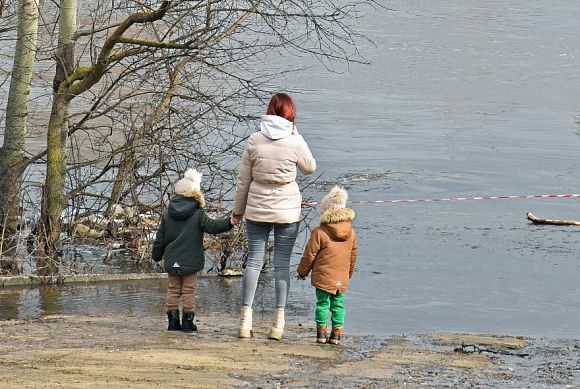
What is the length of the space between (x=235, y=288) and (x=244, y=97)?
1917 mm

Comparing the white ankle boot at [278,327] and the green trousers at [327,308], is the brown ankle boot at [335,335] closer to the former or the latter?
the green trousers at [327,308]

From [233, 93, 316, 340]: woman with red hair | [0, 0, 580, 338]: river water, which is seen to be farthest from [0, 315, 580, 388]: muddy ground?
[0, 0, 580, 338]: river water

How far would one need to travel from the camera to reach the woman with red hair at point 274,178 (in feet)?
26.4

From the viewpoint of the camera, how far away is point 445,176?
18.3 meters

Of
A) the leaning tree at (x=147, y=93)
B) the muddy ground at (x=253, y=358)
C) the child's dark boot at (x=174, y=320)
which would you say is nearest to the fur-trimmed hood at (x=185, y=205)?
the child's dark boot at (x=174, y=320)

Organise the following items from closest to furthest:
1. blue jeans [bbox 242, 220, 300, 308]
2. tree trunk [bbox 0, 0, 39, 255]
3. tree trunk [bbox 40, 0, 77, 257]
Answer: blue jeans [bbox 242, 220, 300, 308], tree trunk [bbox 40, 0, 77, 257], tree trunk [bbox 0, 0, 39, 255]

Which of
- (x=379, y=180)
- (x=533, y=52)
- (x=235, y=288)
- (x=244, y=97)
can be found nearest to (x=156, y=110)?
(x=244, y=97)

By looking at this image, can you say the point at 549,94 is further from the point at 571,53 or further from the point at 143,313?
the point at 143,313

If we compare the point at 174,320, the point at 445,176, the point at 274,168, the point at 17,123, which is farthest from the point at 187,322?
the point at 445,176

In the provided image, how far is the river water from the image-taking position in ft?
36.0

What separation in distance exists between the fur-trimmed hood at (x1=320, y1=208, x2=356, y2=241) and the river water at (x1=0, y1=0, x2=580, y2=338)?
69.7 inches

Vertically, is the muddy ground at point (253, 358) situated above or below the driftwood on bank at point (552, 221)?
below

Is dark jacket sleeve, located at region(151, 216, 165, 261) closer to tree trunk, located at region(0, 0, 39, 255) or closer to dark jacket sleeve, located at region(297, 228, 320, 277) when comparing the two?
dark jacket sleeve, located at region(297, 228, 320, 277)

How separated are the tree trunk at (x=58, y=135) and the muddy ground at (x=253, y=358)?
8.59 feet
